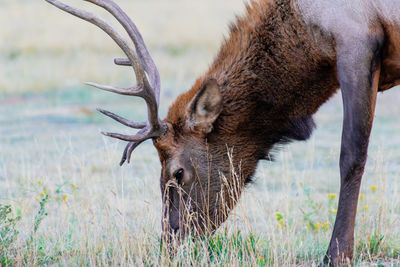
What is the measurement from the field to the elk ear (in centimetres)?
78

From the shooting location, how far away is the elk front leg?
5383 millimetres

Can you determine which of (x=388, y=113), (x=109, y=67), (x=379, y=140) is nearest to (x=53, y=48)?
(x=109, y=67)

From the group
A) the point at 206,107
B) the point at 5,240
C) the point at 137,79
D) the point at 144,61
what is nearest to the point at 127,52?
the point at 137,79

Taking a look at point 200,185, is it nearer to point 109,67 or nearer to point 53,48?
point 109,67

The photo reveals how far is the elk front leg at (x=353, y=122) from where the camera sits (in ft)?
17.7

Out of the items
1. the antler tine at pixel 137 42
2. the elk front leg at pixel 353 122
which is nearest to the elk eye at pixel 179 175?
the antler tine at pixel 137 42

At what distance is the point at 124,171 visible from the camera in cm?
1019

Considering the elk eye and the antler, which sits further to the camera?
the elk eye

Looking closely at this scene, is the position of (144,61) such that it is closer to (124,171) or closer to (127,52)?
(127,52)

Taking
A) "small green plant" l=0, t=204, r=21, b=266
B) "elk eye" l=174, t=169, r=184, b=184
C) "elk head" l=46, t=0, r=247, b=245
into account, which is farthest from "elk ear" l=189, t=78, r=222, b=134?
"small green plant" l=0, t=204, r=21, b=266

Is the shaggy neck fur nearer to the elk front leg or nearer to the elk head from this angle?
the elk head

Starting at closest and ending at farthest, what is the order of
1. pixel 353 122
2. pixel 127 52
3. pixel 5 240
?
1. pixel 353 122
2. pixel 127 52
3. pixel 5 240

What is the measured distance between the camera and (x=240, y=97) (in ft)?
19.6

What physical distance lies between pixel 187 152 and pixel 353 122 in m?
1.41
